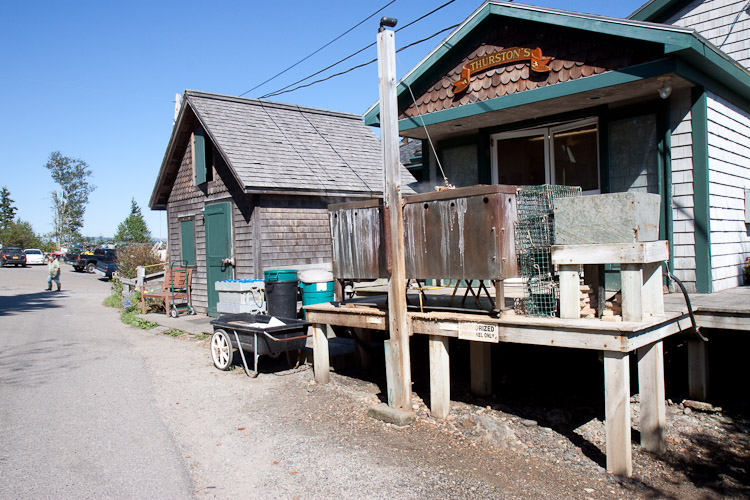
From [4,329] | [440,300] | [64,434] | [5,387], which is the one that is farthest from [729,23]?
[4,329]

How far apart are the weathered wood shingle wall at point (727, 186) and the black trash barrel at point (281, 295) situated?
675 centimetres

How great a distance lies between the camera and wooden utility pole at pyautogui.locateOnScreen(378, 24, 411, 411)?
19.6 ft

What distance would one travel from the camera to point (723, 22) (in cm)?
1021

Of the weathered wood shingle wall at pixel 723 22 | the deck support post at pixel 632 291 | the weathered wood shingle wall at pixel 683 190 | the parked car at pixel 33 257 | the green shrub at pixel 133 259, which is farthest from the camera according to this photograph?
the parked car at pixel 33 257

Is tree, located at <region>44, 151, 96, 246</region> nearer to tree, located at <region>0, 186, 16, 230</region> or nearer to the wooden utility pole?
tree, located at <region>0, 186, 16, 230</region>

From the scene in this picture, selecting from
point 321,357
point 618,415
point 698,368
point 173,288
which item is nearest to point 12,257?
point 173,288

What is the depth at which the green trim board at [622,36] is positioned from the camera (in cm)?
605

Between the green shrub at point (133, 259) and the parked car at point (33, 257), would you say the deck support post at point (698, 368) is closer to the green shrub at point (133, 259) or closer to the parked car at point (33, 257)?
the green shrub at point (133, 259)

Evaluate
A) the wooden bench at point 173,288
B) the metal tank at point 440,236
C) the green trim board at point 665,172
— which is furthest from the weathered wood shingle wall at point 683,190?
the wooden bench at point 173,288

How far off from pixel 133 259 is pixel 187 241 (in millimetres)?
6816

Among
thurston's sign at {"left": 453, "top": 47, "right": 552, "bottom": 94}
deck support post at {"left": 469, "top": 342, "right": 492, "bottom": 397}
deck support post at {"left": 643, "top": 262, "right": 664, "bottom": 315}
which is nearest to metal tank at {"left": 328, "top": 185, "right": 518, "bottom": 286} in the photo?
deck support post at {"left": 643, "top": 262, "right": 664, "bottom": 315}

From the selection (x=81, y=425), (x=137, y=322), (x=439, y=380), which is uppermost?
(x=439, y=380)

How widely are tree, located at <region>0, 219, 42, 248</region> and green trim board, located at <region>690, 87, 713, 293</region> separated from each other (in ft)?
233

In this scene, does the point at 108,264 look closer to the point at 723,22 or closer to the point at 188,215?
the point at 188,215
